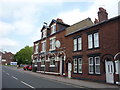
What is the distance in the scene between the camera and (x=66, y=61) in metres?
21.6

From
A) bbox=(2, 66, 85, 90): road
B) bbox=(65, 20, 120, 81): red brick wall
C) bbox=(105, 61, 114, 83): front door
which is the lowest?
bbox=(2, 66, 85, 90): road

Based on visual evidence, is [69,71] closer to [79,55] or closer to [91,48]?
[79,55]

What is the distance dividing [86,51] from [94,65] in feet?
7.77

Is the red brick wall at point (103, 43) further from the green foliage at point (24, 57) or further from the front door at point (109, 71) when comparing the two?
the green foliage at point (24, 57)

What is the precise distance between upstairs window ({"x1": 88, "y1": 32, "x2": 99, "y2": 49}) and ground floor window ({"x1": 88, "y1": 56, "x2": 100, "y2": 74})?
5.05 feet

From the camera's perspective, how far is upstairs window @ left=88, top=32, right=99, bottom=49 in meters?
16.7

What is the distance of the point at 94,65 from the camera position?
16.4m

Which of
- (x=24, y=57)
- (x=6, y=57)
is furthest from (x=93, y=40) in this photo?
(x=6, y=57)

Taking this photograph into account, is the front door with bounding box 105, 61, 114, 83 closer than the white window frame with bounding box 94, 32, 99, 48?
Yes

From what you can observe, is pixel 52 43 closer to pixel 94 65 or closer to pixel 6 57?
pixel 94 65

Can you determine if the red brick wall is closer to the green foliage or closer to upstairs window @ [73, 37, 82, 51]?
upstairs window @ [73, 37, 82, 51]

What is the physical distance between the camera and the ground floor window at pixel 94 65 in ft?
52.8

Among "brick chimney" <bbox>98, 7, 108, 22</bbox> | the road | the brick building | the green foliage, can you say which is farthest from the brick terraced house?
the brick building

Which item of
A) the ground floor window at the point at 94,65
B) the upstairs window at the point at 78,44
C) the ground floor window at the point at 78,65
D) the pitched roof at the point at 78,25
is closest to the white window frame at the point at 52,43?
the pitched roof at the point at 78,25
